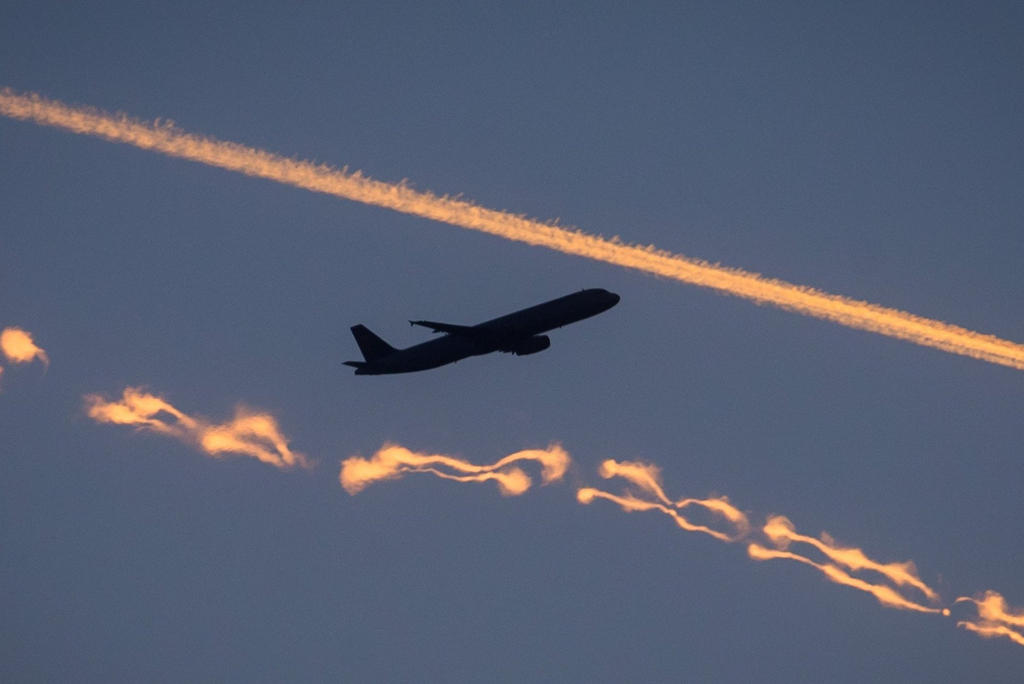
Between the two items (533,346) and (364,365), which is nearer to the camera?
(533,346)

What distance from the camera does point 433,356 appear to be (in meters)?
191

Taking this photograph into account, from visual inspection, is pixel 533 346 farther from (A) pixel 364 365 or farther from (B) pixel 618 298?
(A) pixel 364 365

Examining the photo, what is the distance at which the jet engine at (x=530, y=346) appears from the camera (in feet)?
608

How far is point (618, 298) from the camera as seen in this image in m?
184

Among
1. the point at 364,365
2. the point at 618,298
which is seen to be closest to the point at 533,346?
the point at 618,298

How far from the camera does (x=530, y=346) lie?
609 ft

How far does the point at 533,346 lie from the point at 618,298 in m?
10.7

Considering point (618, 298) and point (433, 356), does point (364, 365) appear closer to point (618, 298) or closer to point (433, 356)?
point (433, 356)

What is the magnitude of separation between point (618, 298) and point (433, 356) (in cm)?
2256

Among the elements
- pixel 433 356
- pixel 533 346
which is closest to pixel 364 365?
pixel 433 356

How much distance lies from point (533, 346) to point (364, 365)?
2325 cm

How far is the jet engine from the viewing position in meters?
185

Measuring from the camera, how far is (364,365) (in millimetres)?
197875
